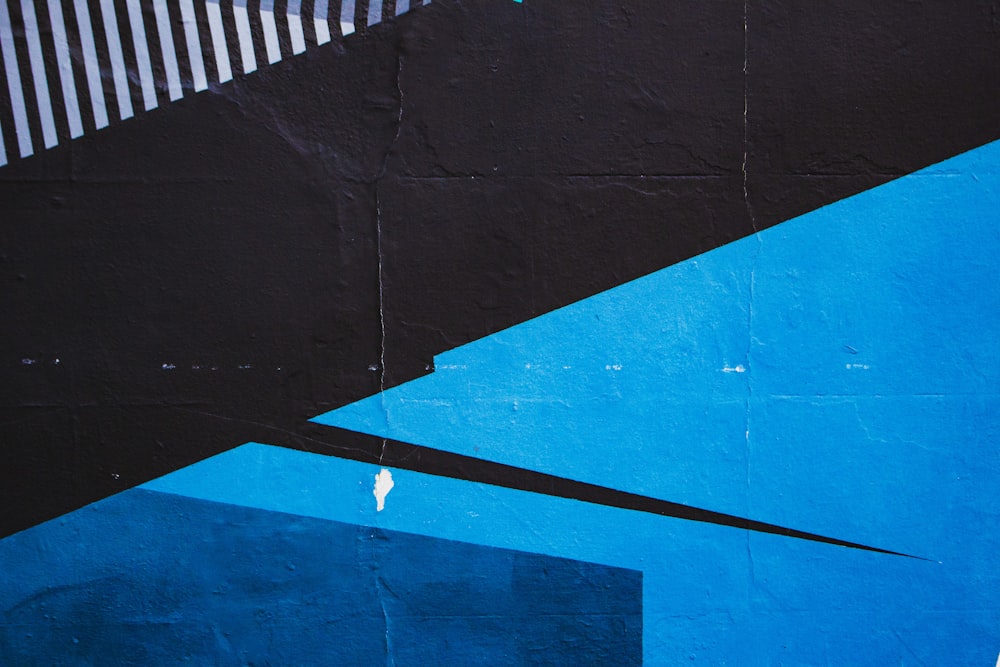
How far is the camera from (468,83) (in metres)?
2.59

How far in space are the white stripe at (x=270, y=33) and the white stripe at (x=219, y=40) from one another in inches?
5.8

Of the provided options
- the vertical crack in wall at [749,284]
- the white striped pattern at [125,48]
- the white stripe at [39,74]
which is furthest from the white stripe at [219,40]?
the vertical crack in wall at [749,284]

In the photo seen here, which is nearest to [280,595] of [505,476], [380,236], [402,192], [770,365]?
[505,476]

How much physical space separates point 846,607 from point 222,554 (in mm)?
2408

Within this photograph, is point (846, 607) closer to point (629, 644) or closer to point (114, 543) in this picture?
point (629, 644)

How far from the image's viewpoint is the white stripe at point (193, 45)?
2.53 metres

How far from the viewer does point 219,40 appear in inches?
100

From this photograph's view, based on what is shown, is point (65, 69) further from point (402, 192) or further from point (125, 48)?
point (402, 192)

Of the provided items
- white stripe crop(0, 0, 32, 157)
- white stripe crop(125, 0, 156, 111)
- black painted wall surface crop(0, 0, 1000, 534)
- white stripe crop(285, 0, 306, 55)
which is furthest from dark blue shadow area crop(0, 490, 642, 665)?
white stripe crop(285, 0, 306, 55)

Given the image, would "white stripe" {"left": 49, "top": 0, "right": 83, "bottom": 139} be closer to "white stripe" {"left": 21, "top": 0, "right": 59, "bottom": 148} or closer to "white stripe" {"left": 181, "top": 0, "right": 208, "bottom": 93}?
"white stripe" {"left": 21, "top": 0, "right": 59, "bottom": 148}

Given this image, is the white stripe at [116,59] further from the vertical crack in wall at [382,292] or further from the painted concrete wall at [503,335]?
the vertical crack in wall at [382,292]

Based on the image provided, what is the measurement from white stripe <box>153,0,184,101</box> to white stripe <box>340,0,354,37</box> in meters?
0.62

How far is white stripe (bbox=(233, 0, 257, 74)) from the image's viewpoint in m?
2.54

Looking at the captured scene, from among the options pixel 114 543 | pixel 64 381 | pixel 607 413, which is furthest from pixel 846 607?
pixel 64 381
